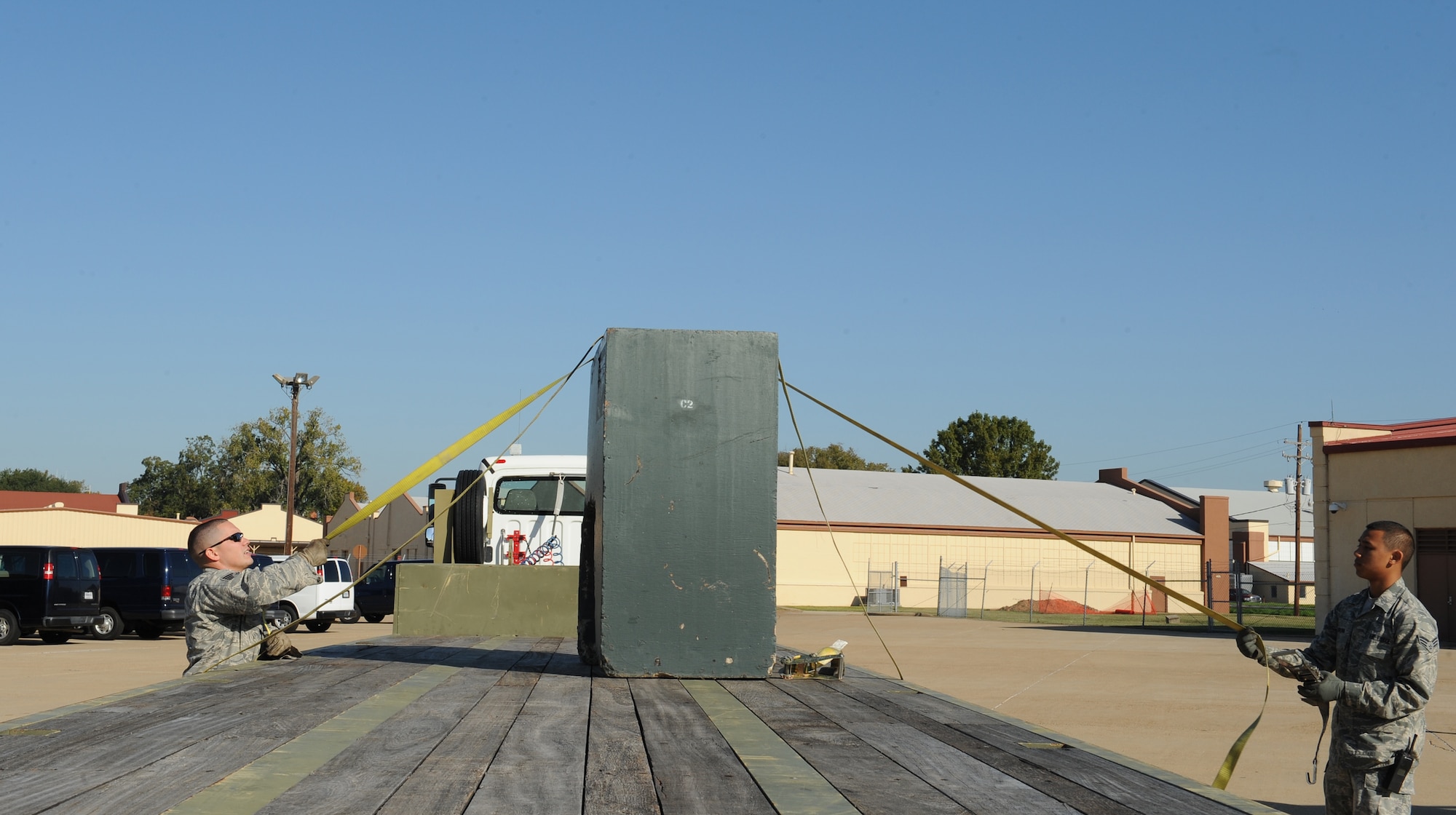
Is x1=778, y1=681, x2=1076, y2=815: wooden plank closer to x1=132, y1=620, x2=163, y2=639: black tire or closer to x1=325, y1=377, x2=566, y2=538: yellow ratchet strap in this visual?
x1=325, y1=377, x2=566, y2=538: yellow ratchet strap

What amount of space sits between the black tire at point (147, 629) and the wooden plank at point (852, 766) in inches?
903

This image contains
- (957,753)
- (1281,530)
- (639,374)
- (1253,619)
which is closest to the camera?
(957,753)

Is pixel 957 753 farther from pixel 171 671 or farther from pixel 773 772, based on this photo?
pixel 171 671

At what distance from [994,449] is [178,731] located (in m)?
85.4

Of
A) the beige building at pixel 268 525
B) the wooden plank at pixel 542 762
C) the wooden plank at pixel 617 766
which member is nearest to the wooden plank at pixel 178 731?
the wooden plank at pixel 542 762

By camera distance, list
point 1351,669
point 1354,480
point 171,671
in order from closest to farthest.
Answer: point 1351,669 → point 171,671 → point 1354,480

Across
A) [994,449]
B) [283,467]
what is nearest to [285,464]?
[283,467]

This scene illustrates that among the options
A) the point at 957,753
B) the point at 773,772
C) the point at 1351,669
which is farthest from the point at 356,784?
the point at 1351,669

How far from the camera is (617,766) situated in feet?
11.7

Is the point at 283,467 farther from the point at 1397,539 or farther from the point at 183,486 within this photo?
the point at 1397,539

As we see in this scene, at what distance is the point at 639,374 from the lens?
6523mm

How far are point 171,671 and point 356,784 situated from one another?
49.1 ft

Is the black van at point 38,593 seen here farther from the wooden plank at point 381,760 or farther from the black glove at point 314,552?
the wooden plank at point 381,760

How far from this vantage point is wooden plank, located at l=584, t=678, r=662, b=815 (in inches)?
119
